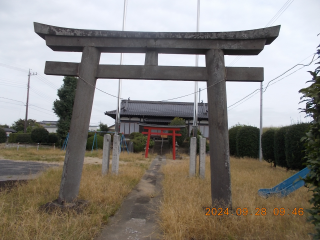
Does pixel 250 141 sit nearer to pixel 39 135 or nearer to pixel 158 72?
pixel 158 72

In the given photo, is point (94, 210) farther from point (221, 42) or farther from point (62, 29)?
point (221, 42)

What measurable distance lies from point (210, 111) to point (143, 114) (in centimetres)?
2093

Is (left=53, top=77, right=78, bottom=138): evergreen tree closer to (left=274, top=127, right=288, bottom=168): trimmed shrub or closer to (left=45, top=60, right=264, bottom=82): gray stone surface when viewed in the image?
(left=274, top=127, right=288, bottom=168): trimmed shrub

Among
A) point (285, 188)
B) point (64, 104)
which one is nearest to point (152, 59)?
point (285, 188)

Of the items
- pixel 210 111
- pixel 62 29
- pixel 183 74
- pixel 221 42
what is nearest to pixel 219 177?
pixel 210 111

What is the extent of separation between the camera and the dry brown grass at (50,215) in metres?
3.15

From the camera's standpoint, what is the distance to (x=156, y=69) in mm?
4844

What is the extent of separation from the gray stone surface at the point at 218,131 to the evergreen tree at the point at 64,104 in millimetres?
20065

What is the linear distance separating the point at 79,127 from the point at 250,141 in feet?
44.2

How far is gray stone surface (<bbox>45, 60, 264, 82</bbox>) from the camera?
4629 mm

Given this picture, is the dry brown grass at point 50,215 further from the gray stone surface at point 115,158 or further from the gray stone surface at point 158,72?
the gray stone surface at point 158,72

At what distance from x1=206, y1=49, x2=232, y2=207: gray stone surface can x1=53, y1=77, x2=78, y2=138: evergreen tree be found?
20.1 meters

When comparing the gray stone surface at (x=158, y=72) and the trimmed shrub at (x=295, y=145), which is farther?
the trimmed shrub at (x=295, y=145)

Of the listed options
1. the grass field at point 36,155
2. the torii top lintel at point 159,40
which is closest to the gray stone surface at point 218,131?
the torii top lintel at point 159,40
